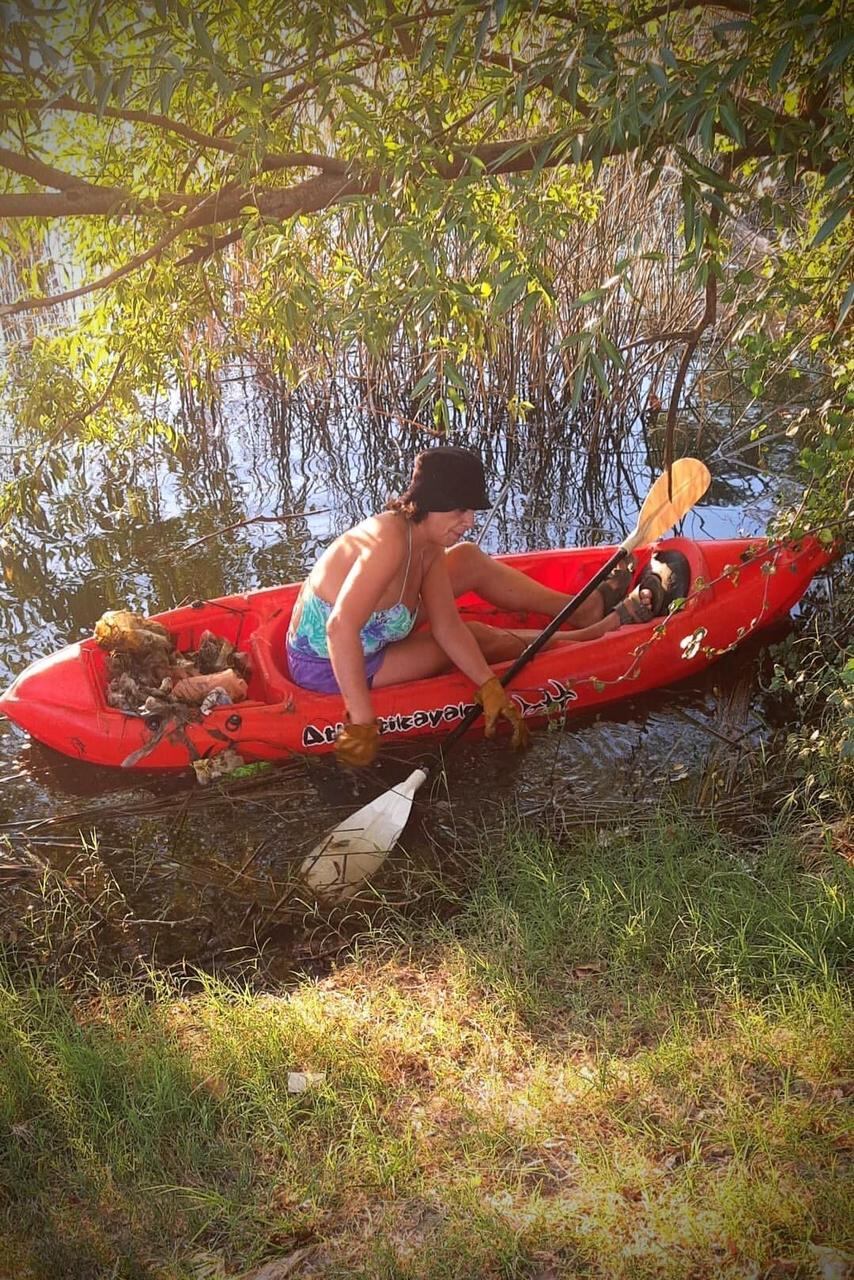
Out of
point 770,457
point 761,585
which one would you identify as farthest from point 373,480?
point 761,585

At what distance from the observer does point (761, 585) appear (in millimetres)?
4117

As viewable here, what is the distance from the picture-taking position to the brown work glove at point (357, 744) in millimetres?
3465

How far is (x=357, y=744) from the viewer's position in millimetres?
3467

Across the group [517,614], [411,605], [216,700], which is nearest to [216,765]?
[216,700]

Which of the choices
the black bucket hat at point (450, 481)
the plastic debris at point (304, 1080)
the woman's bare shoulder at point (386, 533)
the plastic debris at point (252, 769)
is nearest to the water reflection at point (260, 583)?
the plastic debris at point (252, 769)

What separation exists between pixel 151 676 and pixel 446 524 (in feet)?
4.03

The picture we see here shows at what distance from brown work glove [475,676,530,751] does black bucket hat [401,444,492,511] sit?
679mm

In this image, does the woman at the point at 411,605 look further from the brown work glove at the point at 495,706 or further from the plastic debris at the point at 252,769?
the plastic debris at the point at 252,769

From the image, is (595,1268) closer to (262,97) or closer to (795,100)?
(262,97)

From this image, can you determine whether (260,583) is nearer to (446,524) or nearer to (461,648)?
(461,648)

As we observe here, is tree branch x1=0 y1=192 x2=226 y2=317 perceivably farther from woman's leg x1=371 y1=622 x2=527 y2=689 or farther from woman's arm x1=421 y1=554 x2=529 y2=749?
woman's leg x1=371 y1=622 x2=527 y2=689

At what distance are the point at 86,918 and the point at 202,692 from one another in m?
0.95


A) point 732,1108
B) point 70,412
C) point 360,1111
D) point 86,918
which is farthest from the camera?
point 70,412

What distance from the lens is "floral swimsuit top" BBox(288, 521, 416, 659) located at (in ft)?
11.8
